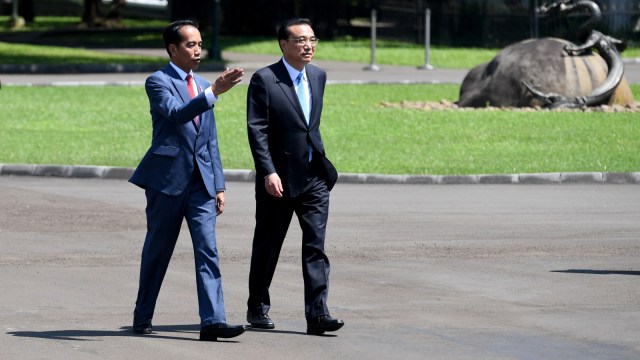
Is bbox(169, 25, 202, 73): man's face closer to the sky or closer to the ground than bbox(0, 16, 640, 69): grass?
closer to the sky

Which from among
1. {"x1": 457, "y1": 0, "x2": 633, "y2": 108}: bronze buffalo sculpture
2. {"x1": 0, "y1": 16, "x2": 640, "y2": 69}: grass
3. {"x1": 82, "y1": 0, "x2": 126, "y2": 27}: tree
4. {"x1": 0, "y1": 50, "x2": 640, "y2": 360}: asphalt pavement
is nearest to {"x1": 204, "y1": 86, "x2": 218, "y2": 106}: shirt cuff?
{"x1": 0, "y1": 50, "x2": 640, "y2": 360}: asphalt pavement

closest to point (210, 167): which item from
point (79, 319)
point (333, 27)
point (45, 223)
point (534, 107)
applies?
point (79, 319)

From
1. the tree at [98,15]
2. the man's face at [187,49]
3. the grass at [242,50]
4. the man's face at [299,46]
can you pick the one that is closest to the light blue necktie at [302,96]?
the man's face at [299,46]

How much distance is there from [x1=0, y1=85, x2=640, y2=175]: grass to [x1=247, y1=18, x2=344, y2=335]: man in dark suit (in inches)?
363

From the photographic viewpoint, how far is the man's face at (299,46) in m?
9.64

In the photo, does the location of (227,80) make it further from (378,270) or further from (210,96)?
(378,270)

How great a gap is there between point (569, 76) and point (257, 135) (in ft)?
55.5

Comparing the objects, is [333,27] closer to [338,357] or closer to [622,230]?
[622,230]

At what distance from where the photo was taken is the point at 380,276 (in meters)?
11.9

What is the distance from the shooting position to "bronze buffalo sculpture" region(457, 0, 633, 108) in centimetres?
2594

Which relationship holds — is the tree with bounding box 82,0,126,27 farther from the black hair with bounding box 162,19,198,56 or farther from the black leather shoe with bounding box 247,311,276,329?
the black hair with bounding box 162,19,198,56

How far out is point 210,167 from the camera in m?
9.44

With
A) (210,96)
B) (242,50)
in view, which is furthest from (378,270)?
(242,50)

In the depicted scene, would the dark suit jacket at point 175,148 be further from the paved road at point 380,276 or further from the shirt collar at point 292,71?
the paved road at point 380,276
